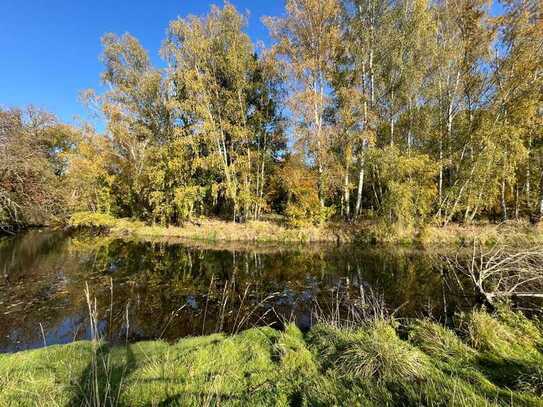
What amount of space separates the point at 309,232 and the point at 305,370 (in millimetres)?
15665

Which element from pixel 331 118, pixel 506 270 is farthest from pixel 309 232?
pixel 506 270

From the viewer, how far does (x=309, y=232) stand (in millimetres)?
19469

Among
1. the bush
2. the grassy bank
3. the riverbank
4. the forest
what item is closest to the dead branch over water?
the grassy bank

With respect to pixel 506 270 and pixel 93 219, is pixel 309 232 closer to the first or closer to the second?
pixel 506 270

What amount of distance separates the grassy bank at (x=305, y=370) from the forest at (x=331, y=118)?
11613 mm

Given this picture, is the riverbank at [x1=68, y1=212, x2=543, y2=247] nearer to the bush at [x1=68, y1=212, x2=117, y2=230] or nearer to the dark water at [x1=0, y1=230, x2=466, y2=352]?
the bush at [x1=68, y1=212, x2=117, y2=230]

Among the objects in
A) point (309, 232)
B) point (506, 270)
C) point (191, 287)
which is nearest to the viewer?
point (506, 270)

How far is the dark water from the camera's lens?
7012mm

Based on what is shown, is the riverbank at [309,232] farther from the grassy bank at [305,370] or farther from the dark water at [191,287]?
the grassy bank at [305,370]

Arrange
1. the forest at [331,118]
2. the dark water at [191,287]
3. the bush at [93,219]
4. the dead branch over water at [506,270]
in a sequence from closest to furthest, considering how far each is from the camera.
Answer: the dead branch over water at [506,270]
the dark water at [191,287]
the forest at [331,118]
the bush at [93,219]

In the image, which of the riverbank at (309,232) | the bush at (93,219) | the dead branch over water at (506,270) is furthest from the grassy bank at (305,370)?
the bush at (93,219)

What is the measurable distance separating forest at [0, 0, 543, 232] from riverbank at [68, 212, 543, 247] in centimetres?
81

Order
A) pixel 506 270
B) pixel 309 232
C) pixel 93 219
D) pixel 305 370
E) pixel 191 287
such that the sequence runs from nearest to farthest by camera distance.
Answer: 1. pixel 305 370
2. pixel 506 270
3. pixel 191 287
4. pixel 309 232
5. pixel 93 219

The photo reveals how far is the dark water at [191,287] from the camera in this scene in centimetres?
701
